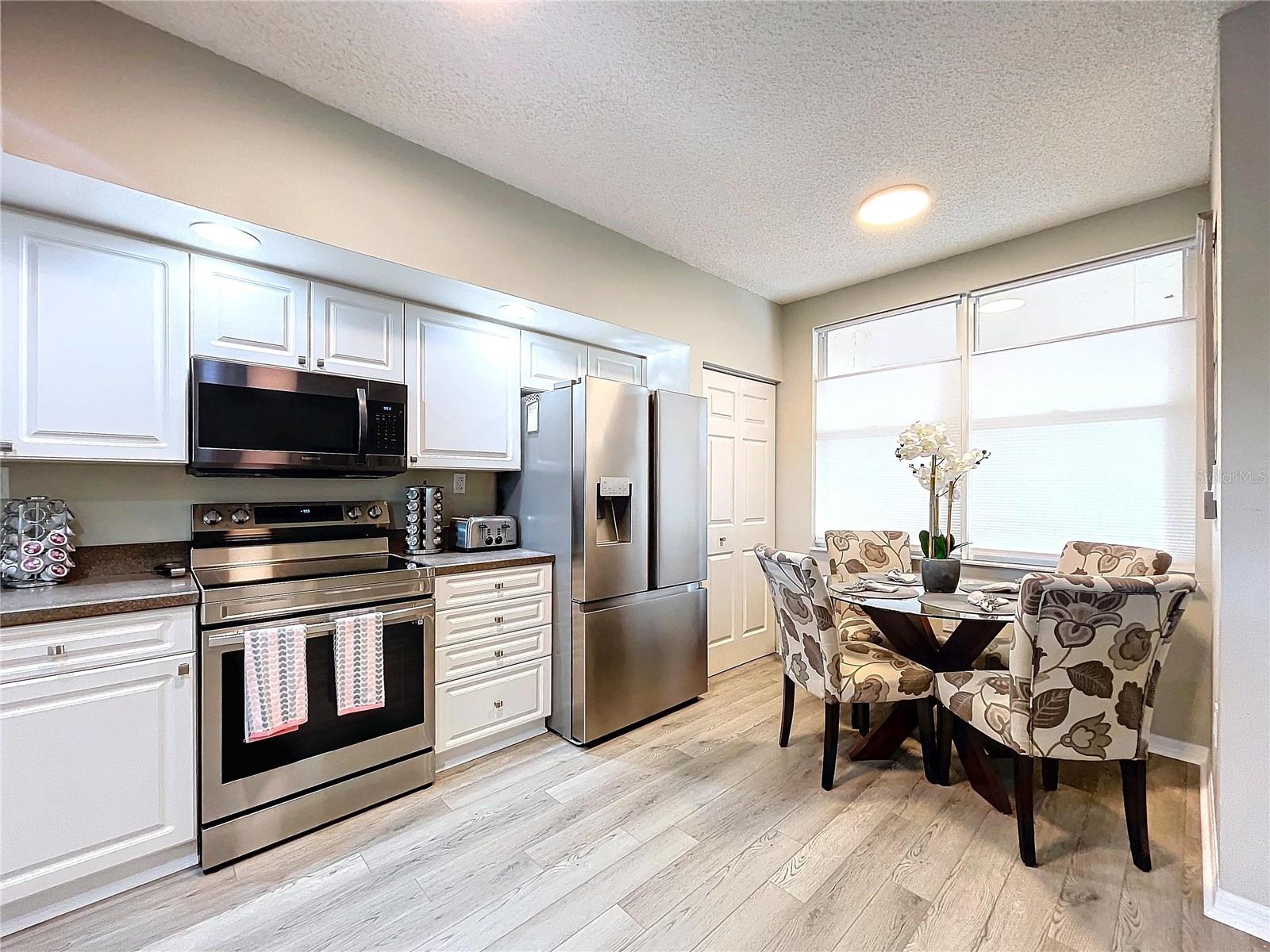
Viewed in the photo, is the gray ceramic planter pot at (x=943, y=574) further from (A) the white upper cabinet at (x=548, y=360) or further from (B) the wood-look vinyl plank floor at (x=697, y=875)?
(A) the white upper cabinet at (x=548, y=360)

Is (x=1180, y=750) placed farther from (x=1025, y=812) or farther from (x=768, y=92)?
(x=768, y=92)

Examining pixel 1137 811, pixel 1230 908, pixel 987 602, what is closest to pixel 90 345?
pixel 987 602

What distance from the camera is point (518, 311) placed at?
2.85 meters

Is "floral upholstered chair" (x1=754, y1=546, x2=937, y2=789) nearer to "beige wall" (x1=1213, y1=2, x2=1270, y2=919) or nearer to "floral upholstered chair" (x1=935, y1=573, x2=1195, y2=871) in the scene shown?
"floral upholstered chair" (x1=935, y1=573, x2=1195, y2=871)

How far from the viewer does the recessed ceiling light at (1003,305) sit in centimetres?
321

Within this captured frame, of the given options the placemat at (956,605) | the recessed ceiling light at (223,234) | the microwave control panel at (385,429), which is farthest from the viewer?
the microwave control panel at (385,429)

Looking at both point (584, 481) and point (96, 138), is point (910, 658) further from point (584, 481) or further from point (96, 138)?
point (96, 138)

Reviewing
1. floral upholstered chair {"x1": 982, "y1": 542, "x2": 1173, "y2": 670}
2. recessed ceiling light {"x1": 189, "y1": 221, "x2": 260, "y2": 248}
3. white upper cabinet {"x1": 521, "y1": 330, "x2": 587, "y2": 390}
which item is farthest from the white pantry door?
recessed ceiling light {"x1": 189, "y1": 221, "x2": 260, "y2": 248}

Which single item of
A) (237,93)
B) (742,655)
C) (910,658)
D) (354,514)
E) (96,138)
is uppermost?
(237,93)

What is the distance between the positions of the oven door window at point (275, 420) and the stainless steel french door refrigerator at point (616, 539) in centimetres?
95

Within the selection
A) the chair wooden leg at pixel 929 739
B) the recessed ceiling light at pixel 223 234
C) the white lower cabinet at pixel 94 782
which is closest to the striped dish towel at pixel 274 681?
the white lower cabinet at pixel 94 782

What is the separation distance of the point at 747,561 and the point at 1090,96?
306cm

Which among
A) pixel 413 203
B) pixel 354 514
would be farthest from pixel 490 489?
pixel 413 203

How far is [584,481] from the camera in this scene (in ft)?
8.98
